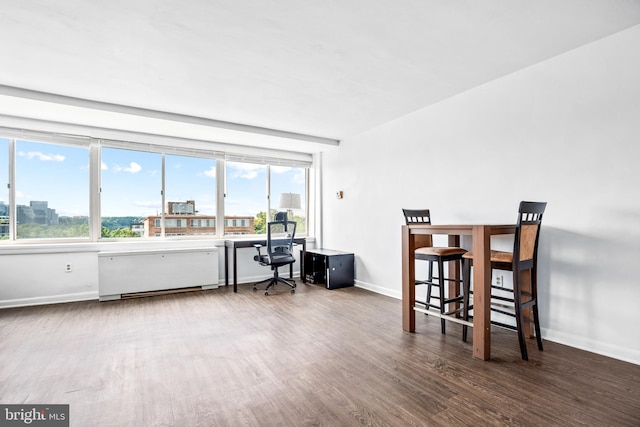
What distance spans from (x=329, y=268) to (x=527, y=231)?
2.83 m

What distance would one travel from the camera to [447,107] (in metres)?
3.60

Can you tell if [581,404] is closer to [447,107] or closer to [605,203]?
[605,203]

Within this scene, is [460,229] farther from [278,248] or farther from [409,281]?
[278,248]

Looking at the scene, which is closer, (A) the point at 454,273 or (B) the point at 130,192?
(A) the point at 454,273

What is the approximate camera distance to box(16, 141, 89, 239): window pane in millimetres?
4117

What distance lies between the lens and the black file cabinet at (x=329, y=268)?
4770 mm

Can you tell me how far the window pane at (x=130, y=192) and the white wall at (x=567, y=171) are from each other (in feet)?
13.1

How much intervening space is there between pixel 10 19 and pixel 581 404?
4337 mm

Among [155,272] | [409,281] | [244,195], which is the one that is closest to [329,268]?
[409,281]

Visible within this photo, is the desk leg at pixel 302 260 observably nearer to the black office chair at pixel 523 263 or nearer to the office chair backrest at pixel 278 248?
the office chair backrest at pixel 278 248

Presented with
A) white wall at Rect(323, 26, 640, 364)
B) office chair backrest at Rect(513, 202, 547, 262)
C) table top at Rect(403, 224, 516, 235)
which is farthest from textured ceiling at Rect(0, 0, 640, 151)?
table top at Rect(403, 224, 516, 235)

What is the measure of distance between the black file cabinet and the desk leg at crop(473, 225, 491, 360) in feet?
8.34

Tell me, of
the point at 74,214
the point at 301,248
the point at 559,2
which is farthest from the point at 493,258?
the point at 74,214

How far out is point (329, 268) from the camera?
15.6 feet
